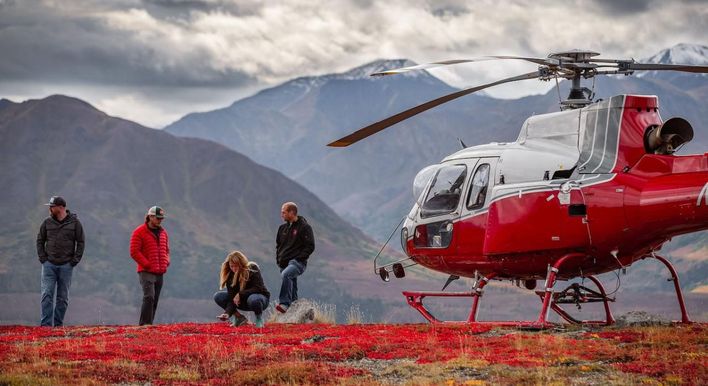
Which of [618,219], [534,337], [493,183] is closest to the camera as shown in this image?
[534,337]

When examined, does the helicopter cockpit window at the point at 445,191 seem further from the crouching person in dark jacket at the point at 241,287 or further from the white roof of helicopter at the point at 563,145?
the crouching person in dark jacket at the point at 241,287

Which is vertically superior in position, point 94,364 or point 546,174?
point 546,174

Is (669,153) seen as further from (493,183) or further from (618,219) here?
(493,183)

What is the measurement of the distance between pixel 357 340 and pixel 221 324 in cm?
568

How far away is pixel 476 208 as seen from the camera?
21906mm

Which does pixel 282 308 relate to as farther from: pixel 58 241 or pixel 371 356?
pixel 371 356

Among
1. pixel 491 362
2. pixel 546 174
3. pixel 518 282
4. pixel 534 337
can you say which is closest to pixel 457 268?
pixel 518 282

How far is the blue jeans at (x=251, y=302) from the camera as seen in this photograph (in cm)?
2189

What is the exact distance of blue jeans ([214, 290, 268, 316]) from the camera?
2189 centimetres

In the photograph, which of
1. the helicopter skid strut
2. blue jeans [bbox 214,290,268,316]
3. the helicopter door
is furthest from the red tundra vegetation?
the helicopter door

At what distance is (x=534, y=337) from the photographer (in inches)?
709

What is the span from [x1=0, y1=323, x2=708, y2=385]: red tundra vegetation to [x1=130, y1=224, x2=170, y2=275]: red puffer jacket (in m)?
2.93

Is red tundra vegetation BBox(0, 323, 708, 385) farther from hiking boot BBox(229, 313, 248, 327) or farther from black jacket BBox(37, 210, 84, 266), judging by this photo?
black jacket BBox(37, 210, 84, 266)

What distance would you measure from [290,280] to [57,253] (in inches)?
206
